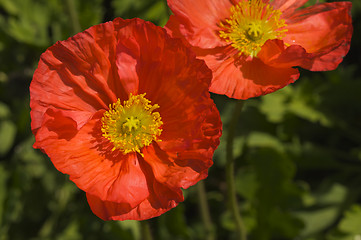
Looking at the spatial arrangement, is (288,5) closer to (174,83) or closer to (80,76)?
(174,83)

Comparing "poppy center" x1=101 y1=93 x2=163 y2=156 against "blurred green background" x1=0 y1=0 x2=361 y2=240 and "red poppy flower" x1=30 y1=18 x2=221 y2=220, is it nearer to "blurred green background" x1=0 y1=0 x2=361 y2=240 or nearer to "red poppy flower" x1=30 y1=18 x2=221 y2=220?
"red poppy flower" x1=30 y1=18 x2=221 y2=220

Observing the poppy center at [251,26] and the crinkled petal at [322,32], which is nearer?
the crinkled petal at [322,32]

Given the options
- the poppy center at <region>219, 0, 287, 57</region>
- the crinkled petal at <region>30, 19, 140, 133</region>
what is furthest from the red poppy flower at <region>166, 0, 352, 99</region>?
the crinkled petal at <region>30, 19, 140, 133</region>

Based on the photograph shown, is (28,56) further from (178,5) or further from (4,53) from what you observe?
(178,5)

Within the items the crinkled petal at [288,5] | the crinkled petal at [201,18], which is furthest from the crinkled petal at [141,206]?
the crinkled petal at [288,5]

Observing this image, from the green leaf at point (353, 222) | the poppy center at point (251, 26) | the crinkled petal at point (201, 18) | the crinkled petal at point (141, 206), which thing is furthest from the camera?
the green leaf at point (353, 222)

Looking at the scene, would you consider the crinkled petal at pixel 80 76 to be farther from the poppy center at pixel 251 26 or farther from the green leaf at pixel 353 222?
the green leaf at pixel 353 222

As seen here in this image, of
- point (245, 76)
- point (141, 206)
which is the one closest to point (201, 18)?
point (245, 76)
